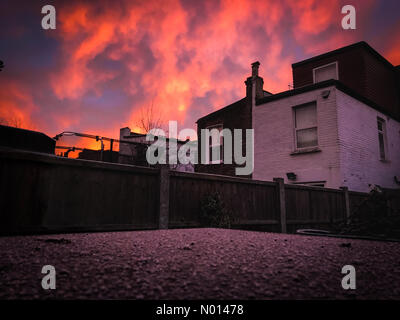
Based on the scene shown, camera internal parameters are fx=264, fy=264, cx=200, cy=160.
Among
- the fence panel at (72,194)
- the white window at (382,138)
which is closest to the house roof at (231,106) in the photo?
the white window at (382,138)

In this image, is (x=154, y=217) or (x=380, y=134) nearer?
(x=154, y=217)

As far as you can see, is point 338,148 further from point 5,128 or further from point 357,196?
point 5,128

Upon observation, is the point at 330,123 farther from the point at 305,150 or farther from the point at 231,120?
the point at 231,120

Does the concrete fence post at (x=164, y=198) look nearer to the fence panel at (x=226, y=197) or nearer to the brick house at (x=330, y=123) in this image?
the fence panel at (x=226, y=197)

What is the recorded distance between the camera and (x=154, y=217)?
564 centimetres

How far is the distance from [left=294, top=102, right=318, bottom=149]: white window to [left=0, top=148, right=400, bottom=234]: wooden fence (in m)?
3.69

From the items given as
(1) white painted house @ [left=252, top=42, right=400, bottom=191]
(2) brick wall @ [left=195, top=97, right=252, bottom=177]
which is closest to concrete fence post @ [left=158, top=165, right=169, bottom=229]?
(1) white painted house @ [left=252, top=42, right=400, bottom=191]

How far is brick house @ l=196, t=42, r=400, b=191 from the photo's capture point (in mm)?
10367

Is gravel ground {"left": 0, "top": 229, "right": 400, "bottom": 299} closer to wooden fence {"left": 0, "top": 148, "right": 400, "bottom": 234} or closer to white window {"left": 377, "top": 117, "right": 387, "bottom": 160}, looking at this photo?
wooden fence {"left": 0, "top": 148, "right": 400, "bottom": 234}

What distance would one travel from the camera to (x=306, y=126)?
11180 mm

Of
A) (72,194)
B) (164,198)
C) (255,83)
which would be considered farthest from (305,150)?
(72,194)

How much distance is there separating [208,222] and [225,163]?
806cm
